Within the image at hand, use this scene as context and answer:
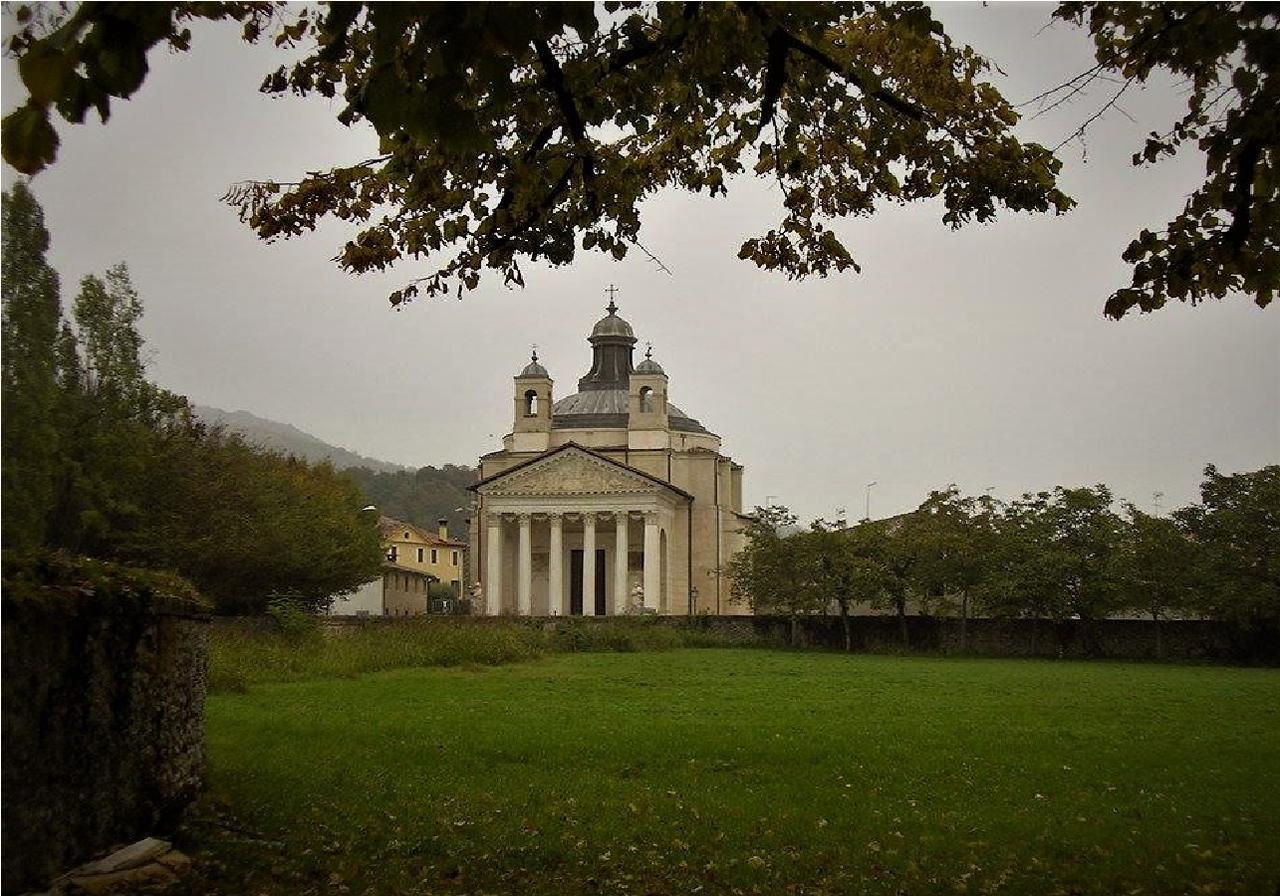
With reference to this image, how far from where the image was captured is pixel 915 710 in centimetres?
1606

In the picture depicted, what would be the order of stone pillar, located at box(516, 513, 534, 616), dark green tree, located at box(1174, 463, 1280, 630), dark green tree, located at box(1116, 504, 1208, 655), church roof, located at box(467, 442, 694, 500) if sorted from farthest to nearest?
stone pillar, located at box(516, 513, 534, 616) < church roof, located at box(467, 442, 694, 500) < dark green tree, located at box(1116, 504, 1208, 655) < dark green tree, located at box(1174, 463, 1280, 630)

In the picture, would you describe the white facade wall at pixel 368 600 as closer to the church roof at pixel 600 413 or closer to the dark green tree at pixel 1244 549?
the church roof at pixel 600 413

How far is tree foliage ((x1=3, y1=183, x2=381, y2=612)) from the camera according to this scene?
87.2 ft

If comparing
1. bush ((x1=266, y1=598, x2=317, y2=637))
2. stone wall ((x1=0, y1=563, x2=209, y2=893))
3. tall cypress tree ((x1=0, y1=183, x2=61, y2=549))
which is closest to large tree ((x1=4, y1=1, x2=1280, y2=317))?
stone wall ((x1=0, y1=563, x2=209, y2=893))

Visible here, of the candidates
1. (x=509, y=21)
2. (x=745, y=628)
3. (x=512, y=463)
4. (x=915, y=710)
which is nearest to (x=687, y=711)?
(x=915, y=710)

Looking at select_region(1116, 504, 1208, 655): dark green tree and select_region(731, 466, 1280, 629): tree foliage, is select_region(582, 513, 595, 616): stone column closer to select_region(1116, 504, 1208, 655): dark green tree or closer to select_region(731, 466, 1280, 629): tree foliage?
select_region(731, 466, 1280, 629): tree foliage

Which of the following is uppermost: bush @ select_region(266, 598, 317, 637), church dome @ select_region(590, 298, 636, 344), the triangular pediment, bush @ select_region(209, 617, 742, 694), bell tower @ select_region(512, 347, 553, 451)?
church dome @ select_region(590, 298, 636, 344)

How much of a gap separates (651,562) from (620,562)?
1.63 m

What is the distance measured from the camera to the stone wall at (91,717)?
5.65 metres

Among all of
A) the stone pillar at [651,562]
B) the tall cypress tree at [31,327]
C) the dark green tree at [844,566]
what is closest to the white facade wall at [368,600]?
the stone pillar at [651,562]

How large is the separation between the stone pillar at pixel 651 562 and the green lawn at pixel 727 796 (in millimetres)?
35184

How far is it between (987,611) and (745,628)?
29.7 feet

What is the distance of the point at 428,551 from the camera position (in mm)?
80562

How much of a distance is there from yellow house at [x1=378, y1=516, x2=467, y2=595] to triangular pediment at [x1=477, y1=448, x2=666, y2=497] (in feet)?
71.2
